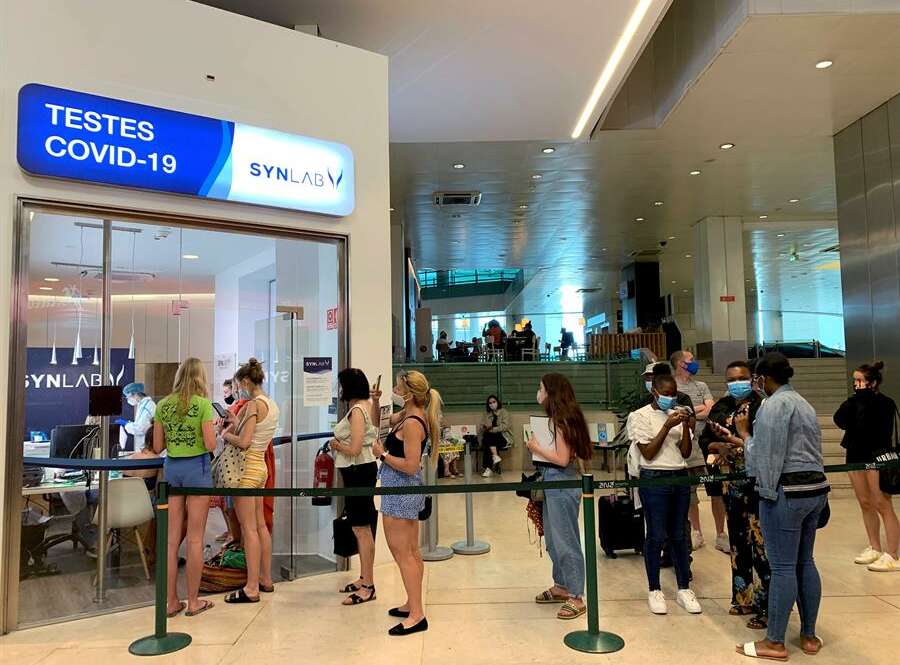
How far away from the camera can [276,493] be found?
3758mm

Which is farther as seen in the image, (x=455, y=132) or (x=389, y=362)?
(x=455, y=132)

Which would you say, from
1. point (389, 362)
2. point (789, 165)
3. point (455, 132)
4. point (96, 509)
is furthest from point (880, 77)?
point (96, 509)

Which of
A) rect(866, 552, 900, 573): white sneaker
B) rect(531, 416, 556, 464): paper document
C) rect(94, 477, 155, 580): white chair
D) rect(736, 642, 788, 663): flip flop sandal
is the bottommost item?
rect(866, 552, 900, 573): white sneaker

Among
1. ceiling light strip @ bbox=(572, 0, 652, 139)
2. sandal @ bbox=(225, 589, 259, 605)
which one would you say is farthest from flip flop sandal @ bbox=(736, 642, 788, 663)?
ceiling light strip @ bbox=(572, 0, 652, 139)

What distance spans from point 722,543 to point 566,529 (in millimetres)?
2224

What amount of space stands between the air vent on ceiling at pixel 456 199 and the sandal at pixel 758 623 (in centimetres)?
925

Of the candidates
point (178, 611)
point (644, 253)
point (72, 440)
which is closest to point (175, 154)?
point (72, 440)

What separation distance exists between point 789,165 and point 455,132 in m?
5.75

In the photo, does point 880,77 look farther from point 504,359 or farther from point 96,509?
point 96,509

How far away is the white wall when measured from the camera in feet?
13.1

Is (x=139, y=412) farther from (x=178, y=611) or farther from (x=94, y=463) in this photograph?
→ (x=178, y=611)

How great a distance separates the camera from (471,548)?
18.5 ft

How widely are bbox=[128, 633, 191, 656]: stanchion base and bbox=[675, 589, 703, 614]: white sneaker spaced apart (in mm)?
2952

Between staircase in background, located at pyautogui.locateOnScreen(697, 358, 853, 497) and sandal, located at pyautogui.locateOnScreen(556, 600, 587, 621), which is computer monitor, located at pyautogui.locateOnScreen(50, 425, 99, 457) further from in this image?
staircase in background, located at pyautogui.locateOnScreen(697, 358, 853, 497)
